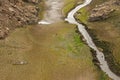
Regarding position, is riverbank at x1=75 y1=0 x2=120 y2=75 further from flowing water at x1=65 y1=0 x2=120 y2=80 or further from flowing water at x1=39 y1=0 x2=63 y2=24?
flowing water at x1=39 y1=0 x2=63 y2=24

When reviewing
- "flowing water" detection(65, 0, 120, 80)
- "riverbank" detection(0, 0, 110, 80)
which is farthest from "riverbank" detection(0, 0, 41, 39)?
"flowing water" detection(65, 0, 120, 80)

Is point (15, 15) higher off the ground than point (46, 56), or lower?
higher

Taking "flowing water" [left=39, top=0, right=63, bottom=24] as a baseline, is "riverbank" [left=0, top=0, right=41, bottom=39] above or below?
above

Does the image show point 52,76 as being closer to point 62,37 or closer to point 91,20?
point 62,37

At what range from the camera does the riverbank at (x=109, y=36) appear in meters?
98.6

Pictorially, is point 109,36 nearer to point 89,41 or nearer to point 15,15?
point 89,41

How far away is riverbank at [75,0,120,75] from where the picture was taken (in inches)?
3880

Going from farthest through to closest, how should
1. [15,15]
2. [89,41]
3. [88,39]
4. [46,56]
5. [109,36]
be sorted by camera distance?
[15,15] < [88,39] < [109,36] < [89,41] < [46,56]

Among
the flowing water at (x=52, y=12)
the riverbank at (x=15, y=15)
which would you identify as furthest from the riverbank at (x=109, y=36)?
the riverbank at (x=15, y=15)

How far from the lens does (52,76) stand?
298 ft

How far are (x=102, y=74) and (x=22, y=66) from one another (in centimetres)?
2247

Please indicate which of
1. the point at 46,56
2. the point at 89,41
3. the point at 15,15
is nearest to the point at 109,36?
the point at 89,41

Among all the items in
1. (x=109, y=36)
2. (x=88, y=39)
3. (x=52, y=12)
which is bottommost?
(x=52, y=12)

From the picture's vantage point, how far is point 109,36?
11406 cm
